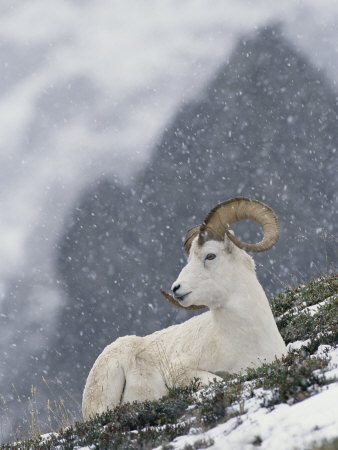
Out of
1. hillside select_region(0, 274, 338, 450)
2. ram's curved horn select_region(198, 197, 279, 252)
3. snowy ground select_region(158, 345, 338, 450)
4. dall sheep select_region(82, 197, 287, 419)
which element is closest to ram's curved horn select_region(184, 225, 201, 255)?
dall sheep select_region(82, 197, 287, 419)

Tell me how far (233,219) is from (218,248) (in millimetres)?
452

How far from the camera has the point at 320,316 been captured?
905cm

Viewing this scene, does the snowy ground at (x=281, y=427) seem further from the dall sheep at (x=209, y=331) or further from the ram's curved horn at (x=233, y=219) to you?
the ram's curved horn at (x=233, y=219)

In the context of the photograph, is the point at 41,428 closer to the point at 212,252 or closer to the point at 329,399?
the point at 212,252

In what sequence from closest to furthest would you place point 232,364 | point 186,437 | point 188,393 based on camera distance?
point 186,437 → point 188,393 → point 232,364

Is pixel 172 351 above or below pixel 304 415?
above

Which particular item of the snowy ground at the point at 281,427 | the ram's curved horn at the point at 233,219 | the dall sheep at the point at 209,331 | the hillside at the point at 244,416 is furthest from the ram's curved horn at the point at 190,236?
the snowy ground at the point at 281,427

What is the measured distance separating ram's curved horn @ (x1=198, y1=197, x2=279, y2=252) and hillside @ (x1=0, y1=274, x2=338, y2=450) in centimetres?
136

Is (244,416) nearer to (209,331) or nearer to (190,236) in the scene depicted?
(209,331)

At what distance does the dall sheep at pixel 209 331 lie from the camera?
8727 millimetres

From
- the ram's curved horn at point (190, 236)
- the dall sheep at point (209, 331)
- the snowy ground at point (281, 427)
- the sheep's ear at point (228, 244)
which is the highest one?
the ram's curved horn at point (190, 236)

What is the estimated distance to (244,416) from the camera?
5.54m

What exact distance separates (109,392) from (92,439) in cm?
280

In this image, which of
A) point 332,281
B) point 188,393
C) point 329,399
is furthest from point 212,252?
point 329,399
